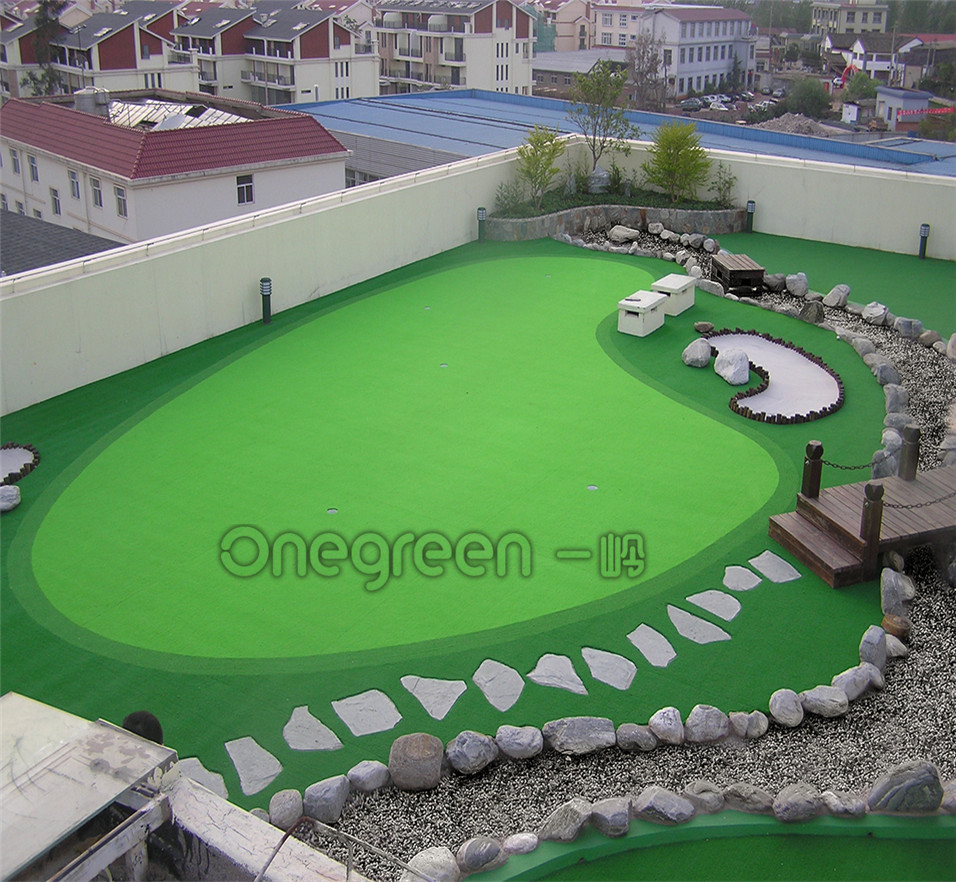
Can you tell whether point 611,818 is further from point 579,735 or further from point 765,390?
point 765,390

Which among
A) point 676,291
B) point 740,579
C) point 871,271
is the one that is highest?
point 676,291

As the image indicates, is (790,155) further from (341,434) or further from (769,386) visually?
(341,434)

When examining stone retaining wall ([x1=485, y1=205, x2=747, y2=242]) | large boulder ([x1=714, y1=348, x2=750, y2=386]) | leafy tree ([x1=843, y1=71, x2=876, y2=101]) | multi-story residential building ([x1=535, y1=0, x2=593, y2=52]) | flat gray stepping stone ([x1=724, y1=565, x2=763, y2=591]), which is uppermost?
multi-story residential building ([x1=535, y1=0, x2=593, y2=52])

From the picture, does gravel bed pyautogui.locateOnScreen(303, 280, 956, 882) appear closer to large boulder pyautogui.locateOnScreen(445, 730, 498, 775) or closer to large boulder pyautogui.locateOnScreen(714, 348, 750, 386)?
large boulder pyautogui.locateOnScreen(445, 730, 498, 775)

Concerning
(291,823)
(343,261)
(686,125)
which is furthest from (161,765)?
(686,125)

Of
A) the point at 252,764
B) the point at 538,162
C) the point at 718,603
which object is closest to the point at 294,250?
the point at 538,162

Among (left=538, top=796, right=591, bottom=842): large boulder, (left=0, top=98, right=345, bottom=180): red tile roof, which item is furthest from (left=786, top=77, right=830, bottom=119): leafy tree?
(left=538, top=796, right=591, bottom=842): large boulder
